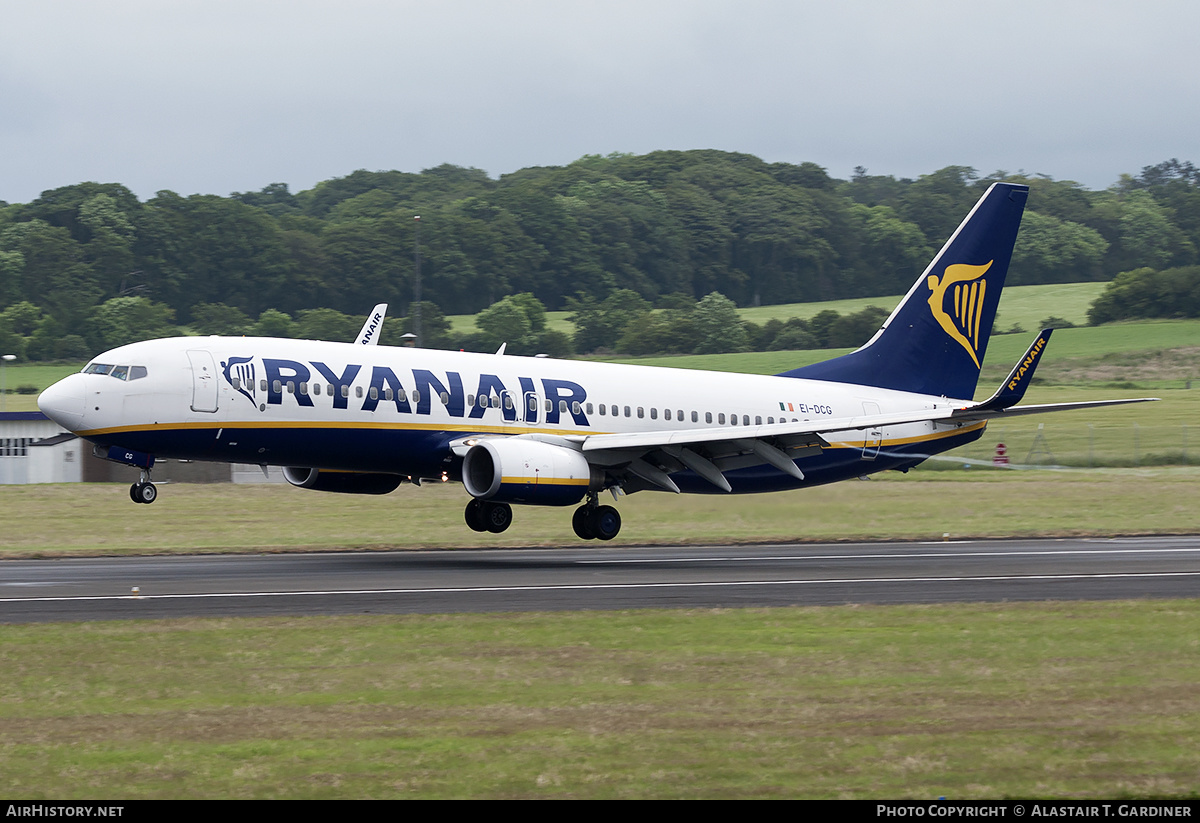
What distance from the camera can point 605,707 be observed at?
12.4 meters

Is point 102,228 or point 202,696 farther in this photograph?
point 102,228

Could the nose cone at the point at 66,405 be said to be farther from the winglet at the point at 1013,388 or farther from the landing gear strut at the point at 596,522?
the winglet at the point at 1013,388

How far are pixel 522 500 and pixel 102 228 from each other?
92.0 metres

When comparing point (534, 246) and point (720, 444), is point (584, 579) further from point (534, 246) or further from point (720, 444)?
point (534, 246)

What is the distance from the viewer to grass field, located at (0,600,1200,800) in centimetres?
998

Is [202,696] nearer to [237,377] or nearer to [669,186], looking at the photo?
[237,377]

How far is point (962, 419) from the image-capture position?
31.8 m

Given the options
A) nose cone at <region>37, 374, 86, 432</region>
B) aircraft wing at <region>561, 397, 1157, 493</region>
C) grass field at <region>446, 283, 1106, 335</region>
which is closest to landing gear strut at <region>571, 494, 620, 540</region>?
aircraft wing at <region>561, 397, 1157, 493</region>

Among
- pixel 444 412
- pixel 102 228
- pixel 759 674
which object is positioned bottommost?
pixel 759 674

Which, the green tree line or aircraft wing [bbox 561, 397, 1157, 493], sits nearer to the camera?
aircraft wing [bbox 561, 397, 1157, 493]

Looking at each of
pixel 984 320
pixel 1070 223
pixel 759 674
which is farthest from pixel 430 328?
pixel 1070 223

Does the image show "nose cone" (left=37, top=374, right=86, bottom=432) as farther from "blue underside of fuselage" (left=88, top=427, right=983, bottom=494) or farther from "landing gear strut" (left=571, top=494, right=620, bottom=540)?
"landing gear strut" (left=571, top=494, right=620, bottom=540)

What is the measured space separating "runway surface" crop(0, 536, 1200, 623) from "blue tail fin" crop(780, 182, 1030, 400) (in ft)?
21.0

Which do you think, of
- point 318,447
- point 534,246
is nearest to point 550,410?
point 318,447
